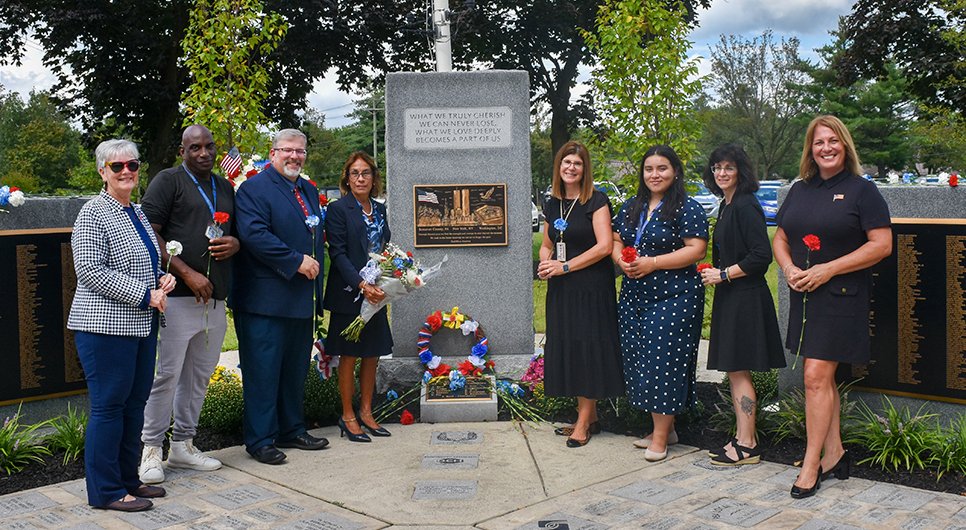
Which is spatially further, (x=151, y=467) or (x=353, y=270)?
(x=353, y=270)

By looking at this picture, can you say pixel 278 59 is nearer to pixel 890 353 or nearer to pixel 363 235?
pixel 363 235

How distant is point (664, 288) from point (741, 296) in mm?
469

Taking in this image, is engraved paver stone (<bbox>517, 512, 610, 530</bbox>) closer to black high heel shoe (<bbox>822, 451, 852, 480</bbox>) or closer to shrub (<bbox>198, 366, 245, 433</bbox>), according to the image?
black high heel shoe (<bbox>822, 451, 852, 480</bbox>)

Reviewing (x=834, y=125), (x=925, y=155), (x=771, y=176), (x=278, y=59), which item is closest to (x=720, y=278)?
(x=834, y=125)

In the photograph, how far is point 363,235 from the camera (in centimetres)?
591

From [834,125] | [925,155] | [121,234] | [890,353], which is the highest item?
[925,155]

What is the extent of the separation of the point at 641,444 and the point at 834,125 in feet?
7.72

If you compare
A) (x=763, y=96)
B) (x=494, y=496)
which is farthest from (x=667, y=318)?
(x=763, y=96)

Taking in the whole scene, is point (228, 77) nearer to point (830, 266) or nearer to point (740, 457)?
point (740, 457)

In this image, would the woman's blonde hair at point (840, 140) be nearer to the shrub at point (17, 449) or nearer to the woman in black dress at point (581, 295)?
the woman in black dress at point (581, 295)

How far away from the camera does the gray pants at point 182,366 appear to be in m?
4.96

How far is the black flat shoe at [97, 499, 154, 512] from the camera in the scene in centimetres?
446

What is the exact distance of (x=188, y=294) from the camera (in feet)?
16.4

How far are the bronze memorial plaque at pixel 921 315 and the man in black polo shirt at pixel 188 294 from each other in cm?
420
